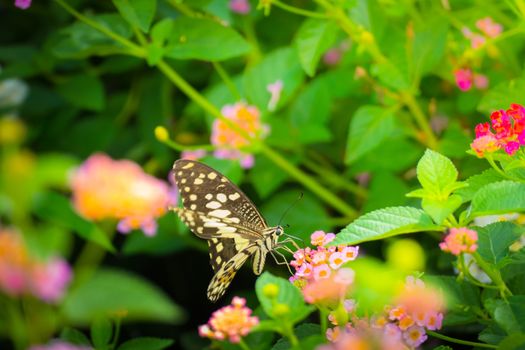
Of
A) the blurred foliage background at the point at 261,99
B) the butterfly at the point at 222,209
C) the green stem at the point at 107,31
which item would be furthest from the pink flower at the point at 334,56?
the butterfly at the point at 222,209

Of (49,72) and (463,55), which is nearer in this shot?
(463,55)

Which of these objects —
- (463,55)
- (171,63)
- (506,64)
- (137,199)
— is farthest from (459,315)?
(171,63)

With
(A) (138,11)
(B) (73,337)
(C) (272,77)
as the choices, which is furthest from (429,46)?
(B) (73,337)

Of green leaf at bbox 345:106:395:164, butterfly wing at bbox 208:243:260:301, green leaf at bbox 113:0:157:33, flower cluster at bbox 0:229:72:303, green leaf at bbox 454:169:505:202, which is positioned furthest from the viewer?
green leaf at bbox 345:106:395:164

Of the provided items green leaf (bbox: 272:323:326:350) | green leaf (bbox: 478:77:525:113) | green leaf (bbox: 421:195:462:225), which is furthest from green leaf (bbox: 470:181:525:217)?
green leaf (bbox: 478:77:525:113)

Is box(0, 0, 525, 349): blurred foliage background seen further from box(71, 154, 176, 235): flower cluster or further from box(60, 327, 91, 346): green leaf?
box(71, 154, 176, 235): flower cluster

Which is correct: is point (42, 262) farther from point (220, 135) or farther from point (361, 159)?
point (361, 159)
